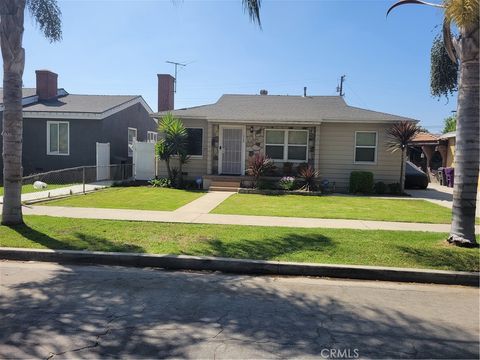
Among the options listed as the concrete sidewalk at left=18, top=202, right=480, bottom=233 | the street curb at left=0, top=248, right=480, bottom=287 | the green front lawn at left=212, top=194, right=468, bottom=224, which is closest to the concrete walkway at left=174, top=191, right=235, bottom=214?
the green front lawn at left=212, top=194, right=468, bottom=224

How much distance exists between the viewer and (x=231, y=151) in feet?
61.5

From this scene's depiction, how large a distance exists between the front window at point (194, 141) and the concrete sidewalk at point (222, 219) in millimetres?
8161

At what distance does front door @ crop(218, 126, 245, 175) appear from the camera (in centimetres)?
1861

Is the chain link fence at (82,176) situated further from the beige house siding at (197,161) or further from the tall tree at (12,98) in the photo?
the tall tree at (12,98)

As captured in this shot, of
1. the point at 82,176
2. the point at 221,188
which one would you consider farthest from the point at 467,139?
the point at 82,176

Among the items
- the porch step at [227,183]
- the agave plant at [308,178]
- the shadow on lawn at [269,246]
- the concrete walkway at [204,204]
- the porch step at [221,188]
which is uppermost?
the agave plant at [308,178]

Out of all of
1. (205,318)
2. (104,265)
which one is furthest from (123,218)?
(205,318)

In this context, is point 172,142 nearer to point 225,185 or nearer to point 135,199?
point 225,185

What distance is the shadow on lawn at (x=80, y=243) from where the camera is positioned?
22.8ft

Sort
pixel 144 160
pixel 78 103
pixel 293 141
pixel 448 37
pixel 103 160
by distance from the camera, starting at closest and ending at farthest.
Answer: pixel 448 37 → pixel 293 141 → pixel 144 160 → pixel 103 160 → pixel 78 103

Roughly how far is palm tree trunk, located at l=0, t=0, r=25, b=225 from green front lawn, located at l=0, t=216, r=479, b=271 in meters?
0.82

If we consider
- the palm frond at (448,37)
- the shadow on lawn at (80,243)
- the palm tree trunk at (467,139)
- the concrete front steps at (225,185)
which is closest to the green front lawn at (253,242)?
the shadow on lawn at (80,243)

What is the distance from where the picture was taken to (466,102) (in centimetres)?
697

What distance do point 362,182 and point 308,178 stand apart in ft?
7.99
